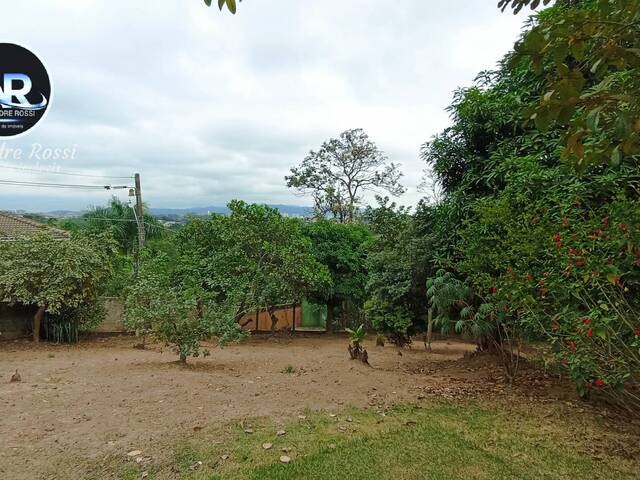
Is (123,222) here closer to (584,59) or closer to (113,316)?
(113,316)

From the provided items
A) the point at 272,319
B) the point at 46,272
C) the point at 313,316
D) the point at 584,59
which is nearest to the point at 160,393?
the point at 584,59

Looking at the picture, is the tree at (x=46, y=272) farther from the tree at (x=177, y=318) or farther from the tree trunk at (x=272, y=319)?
the tree trunk at (x=272, y=319)

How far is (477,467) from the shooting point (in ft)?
10.2

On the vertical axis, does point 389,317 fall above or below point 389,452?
above

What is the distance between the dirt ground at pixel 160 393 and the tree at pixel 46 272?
134 centimetres

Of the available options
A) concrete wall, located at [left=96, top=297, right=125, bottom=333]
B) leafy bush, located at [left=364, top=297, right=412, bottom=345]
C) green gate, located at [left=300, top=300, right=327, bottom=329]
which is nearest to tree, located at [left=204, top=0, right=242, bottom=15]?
leafy bush, located at [left=364, top=297, right=412, bottom=345]

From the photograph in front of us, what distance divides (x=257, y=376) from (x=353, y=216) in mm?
15819

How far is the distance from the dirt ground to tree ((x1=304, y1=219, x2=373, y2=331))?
587 cm

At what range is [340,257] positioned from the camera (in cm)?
1418

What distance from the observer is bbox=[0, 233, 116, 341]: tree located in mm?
9125

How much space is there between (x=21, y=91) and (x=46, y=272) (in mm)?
4084

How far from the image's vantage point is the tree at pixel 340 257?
14.3 meters

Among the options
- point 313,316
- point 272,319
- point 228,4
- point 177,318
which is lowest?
point 313,316

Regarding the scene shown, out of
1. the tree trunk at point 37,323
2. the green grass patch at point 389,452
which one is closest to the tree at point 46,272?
the tree trunk at point 37,323
